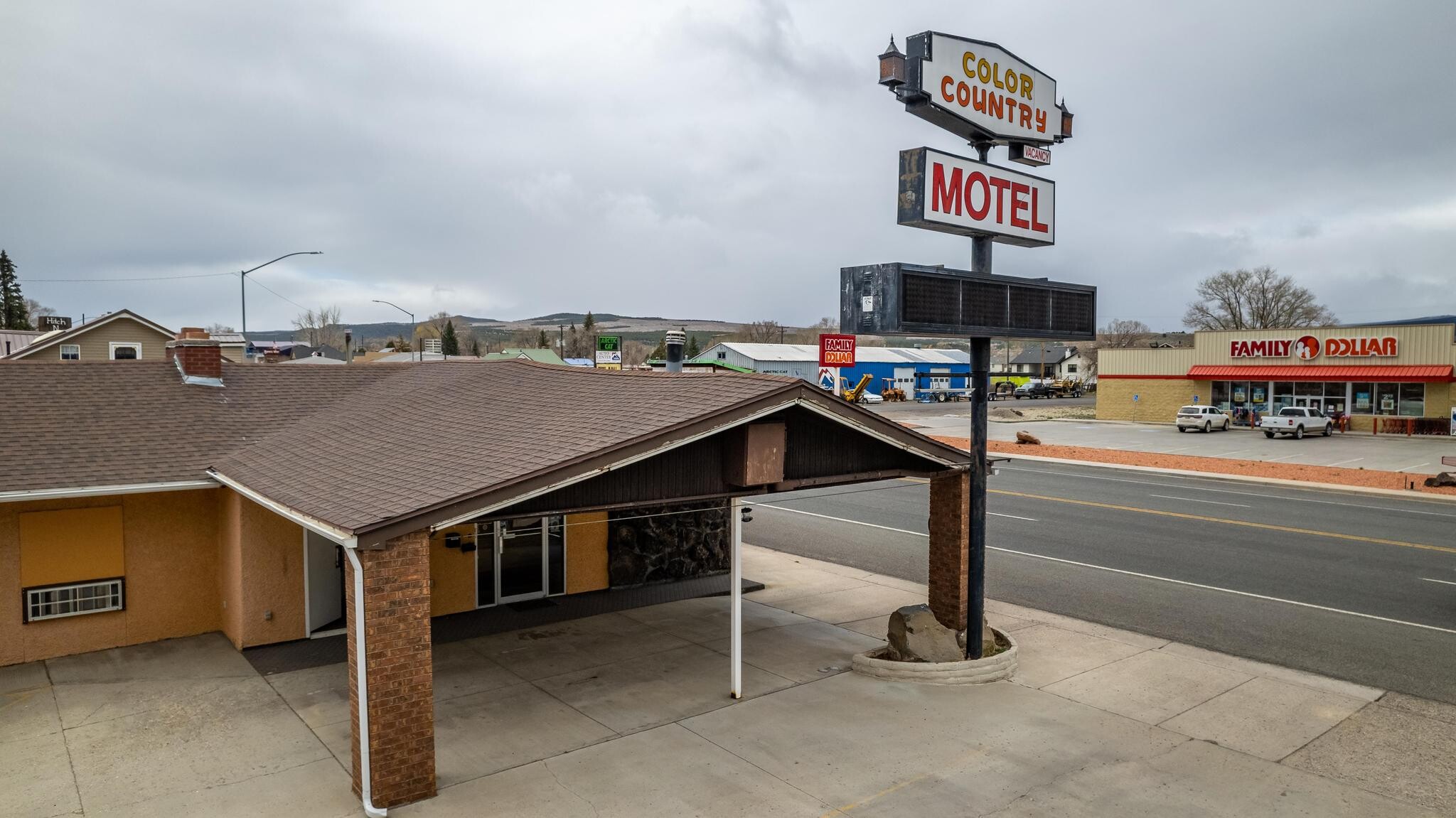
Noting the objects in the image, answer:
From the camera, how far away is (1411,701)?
400 inches

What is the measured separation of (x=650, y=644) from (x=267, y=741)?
4874 mm

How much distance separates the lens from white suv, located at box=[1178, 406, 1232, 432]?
4828 cm

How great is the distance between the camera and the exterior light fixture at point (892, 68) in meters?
11.0

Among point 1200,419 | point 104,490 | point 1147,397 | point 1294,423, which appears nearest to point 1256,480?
point 1294,423

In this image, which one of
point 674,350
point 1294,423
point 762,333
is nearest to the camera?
point 674,350

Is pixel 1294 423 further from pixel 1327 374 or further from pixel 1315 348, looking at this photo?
pixel 1315 348

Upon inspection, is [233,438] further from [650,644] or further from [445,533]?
[650,644]

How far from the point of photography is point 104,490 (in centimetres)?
1077

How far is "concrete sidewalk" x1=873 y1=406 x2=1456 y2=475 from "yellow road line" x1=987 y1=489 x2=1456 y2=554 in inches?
501

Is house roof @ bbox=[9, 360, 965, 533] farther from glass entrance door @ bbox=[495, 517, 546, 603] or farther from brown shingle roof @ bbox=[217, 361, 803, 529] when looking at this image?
glass entrance door @ bbox=[495, 517, 546, 603]

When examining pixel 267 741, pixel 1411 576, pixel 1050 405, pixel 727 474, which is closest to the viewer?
pixel 267 741

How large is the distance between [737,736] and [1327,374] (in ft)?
162

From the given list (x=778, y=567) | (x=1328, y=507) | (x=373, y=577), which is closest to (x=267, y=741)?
(x=373, y=577)

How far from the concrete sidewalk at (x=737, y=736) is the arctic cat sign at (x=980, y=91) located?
7.06 metres
